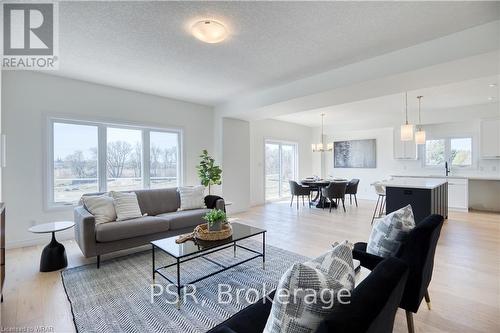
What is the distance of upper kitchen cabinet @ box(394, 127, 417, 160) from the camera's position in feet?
22.5

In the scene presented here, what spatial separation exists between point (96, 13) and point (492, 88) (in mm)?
6547

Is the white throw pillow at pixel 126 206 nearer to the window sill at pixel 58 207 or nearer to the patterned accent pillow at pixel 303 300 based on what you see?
the window sill at pixel 58 207

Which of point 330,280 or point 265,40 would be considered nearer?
point 330,280

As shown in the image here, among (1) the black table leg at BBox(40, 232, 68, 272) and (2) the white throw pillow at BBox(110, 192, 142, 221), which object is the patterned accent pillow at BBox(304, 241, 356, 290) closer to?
(2) the white throw pillow at BBox(110, 192, 142, 221)

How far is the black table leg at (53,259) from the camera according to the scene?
281 centimetres

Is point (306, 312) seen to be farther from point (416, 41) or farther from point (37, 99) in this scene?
point (37, 99)

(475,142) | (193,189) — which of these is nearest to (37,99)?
(193,189)

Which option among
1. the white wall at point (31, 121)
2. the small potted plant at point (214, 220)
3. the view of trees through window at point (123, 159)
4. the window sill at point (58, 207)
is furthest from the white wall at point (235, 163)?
the small potted plant at point (214, 220)

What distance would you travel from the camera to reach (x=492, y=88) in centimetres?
462

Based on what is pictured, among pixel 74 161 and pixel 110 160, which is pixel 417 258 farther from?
pixel 74 161

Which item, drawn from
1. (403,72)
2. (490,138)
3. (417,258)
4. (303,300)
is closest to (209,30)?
(403,72)

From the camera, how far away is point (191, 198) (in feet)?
13.7

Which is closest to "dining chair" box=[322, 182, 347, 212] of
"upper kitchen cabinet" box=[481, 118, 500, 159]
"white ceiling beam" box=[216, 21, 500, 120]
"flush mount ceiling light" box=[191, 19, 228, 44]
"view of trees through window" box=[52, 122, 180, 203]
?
"white ceiling beam" box=[216, 21, 500, 120]

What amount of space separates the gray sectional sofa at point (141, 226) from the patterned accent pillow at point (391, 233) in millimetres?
2642
